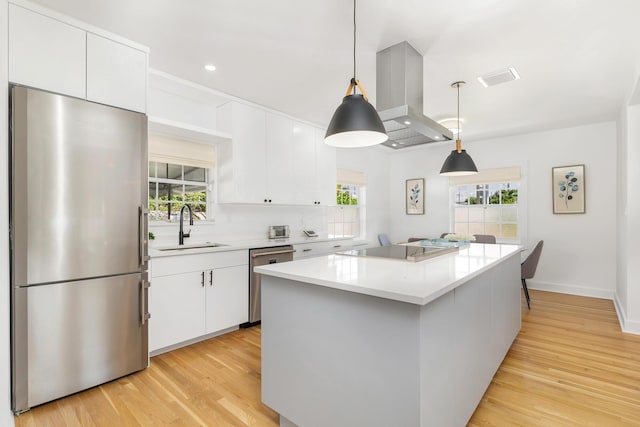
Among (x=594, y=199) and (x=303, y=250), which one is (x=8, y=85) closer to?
(x=303, y=250)

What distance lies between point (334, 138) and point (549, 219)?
14.7 ft

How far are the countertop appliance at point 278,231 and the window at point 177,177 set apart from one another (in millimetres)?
853

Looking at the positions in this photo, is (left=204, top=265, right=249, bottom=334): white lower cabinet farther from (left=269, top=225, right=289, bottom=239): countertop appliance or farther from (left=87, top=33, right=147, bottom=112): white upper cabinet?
(left=87, top=33, right=147, bottom=112): white upper cabinet

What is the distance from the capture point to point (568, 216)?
475cm

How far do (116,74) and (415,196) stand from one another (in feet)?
17.1

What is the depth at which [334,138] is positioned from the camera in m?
2.04

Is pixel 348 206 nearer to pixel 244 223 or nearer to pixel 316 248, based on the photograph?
pixel 316 248

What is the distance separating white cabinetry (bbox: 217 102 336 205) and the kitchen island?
1979 millimetres

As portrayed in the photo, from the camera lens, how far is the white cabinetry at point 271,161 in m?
3.64

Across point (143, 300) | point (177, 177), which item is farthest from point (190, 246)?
point (143, 300)

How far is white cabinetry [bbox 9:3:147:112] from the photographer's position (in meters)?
1.99

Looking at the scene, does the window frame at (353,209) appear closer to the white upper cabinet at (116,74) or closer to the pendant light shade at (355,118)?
the white upper cabinet at (116,74)

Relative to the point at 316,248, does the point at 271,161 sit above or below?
above

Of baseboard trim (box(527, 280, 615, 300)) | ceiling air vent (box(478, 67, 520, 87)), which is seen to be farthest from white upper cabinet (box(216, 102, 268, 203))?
baseboard trim (box(527, 280, 615, 300))
